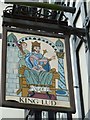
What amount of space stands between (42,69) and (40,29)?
0.70 metres

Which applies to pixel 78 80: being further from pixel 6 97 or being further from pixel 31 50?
pixel 6 97

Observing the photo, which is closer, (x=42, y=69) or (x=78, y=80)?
(x=42, y=69)

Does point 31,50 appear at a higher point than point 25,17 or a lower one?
lower

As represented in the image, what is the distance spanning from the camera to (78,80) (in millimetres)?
5152

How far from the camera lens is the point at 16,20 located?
4.84 metres

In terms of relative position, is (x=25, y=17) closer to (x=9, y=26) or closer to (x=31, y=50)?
(x=9, y=26)

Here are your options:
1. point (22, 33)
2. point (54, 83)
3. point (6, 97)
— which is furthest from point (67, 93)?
point (22, 33)

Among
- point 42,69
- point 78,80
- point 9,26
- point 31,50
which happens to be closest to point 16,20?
point 9,26

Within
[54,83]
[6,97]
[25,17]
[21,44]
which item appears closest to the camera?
[6,97]

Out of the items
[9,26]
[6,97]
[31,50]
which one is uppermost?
[9,26]

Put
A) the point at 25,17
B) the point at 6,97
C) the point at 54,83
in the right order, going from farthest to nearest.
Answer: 1. the point at 25,17
2. the point at 54,83
3. the point at 6,97

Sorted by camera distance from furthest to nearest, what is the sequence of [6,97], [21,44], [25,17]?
[25,17]
[21,44]
[6,97]

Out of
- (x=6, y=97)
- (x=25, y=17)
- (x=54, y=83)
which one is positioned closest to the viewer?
(x=6, y=97)

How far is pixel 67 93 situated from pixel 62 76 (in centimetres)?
26
